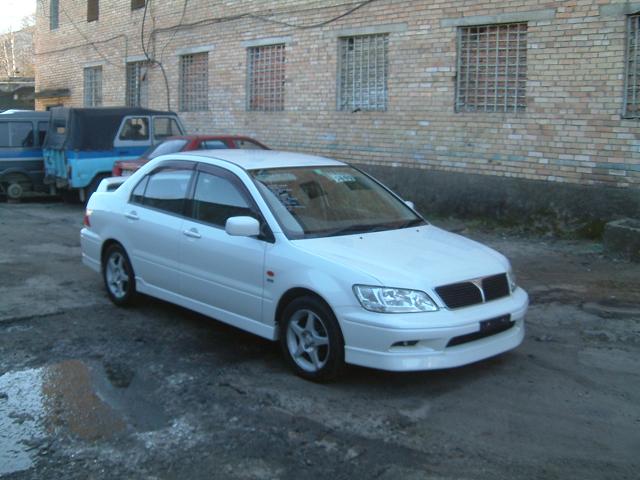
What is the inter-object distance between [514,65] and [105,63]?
14268 mm

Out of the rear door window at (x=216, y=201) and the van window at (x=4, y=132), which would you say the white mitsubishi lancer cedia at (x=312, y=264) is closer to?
the rear door window at (x=216, y=201)

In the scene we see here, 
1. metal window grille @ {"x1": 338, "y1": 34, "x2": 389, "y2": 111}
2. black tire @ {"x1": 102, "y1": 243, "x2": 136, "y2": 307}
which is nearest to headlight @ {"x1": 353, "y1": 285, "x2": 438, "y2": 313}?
black tire @ {"x1": 102, "y1": 243, "x2": 136, "y2": 307}

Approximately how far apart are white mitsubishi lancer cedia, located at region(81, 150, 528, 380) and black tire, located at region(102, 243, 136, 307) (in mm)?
20

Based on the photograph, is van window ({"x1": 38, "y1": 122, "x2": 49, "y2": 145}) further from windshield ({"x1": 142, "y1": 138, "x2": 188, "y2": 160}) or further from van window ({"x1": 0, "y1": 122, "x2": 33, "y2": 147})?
windshield ({"x1": 142, "y1": 138, "x2": 188, "y2": 160})

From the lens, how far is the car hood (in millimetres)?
4945

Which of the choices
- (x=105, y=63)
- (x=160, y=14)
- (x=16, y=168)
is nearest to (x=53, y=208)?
(x=16, y=168)

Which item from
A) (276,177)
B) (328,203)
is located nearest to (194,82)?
(276,177)

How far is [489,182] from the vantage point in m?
11.9

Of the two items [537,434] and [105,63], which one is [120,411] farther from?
[105,63]

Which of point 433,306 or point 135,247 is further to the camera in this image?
point 135,247

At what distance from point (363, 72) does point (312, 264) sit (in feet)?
31.3

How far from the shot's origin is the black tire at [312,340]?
502cm

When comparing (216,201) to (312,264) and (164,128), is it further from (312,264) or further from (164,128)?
(164,128)

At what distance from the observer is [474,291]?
510 centimetres
